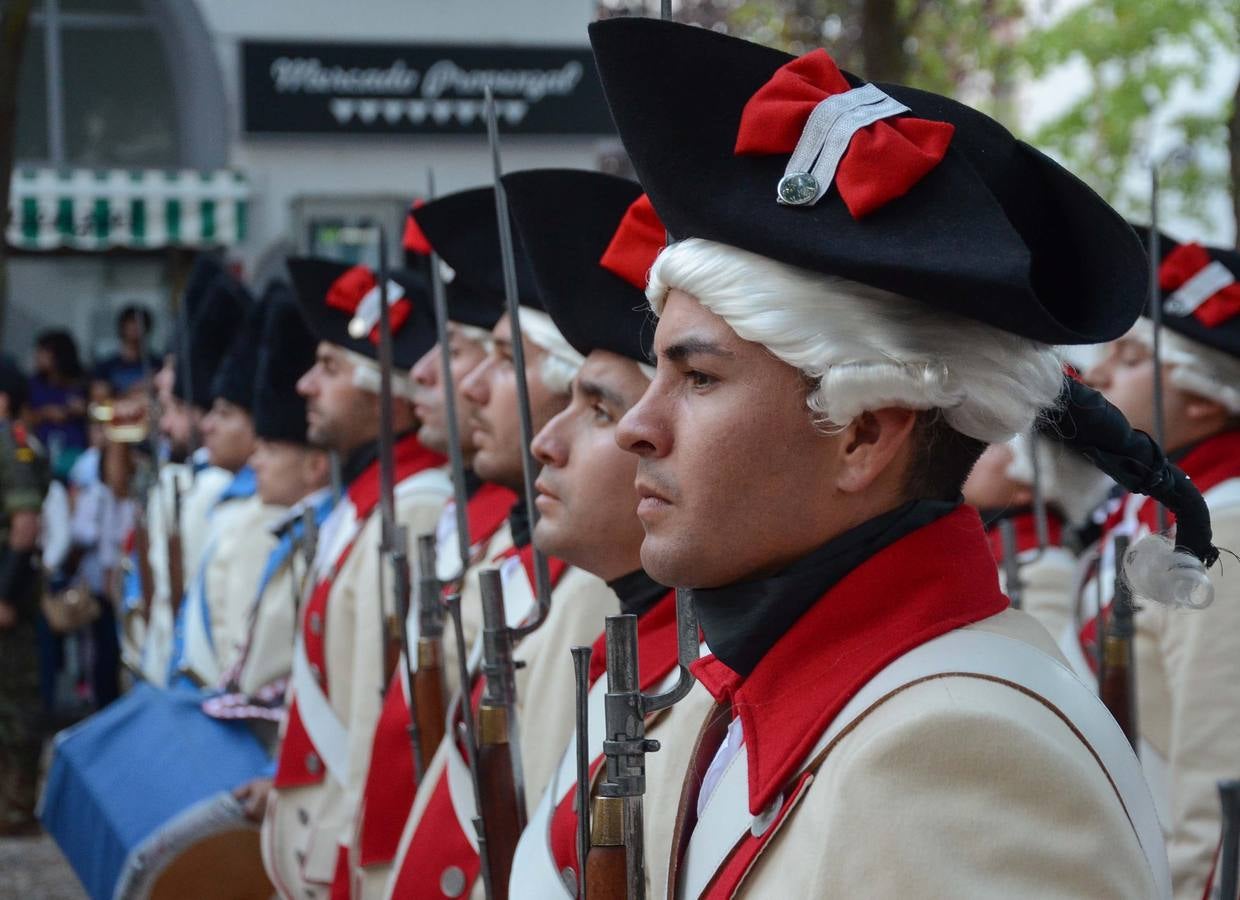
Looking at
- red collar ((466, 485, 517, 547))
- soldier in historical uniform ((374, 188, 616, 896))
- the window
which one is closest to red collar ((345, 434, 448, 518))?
red collar ((466, 485, 517, 547))

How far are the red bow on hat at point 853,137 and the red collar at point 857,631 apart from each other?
36 centimetres

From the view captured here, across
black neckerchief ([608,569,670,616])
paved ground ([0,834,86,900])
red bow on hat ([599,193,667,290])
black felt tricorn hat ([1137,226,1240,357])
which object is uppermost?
red bow on hat ([599,193,667,290])

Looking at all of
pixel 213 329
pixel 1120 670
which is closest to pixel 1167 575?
pixel 1120 670

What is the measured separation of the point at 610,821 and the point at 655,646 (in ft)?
1.89

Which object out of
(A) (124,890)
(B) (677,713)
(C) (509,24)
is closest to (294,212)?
(C) (509,24)

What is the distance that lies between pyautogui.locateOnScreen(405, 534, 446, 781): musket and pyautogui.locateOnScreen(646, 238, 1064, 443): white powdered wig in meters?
1.85

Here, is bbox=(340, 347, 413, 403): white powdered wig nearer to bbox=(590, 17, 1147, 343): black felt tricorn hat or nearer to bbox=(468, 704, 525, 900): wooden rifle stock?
bbox=(468, 704, 525, 900): wooden rifle stock

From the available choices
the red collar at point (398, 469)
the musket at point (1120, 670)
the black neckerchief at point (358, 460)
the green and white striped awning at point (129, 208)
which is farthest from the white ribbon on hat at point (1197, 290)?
the green and white striped awning at point (129, 208)

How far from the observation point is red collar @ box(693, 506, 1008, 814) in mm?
1655

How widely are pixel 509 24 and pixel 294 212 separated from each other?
2307 millimetres

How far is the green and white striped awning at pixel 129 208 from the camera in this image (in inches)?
502

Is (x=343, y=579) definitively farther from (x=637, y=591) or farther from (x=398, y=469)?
(x=637, y=591)

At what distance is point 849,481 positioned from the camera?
1.75 m

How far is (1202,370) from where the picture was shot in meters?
3.94
